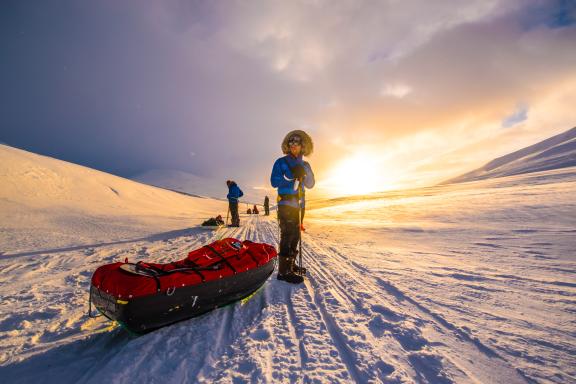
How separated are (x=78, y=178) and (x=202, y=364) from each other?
2091 cm

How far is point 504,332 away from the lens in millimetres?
2584

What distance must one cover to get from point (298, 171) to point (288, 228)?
3.74 feet

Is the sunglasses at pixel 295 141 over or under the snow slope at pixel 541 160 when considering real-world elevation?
under

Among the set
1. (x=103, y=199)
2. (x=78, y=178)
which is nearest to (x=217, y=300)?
(x=103, y=199)

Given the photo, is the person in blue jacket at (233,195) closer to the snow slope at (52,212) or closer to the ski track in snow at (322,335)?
the snow slope at (52,212)

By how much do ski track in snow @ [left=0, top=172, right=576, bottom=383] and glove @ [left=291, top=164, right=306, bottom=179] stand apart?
2000 millimetres

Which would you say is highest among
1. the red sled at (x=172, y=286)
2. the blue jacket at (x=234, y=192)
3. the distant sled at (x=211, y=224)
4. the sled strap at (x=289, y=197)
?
the blue jacket at (x=234, y=192)

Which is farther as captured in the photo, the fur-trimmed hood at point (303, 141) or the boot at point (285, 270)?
the fur-trimmed hood at point (303, 141)

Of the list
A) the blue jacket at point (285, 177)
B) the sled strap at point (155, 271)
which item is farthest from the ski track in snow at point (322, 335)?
the blue jacket at point (285, 177)

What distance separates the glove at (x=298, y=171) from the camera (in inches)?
181

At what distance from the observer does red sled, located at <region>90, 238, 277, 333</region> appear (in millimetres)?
2387

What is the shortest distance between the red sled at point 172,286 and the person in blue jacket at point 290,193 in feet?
3.44

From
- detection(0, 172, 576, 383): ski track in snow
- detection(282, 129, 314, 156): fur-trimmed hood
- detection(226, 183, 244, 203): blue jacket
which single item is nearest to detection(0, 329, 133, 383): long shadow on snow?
detection(0, 172, 576, 383): ski track in snow

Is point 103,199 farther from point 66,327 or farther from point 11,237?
point 66,327
